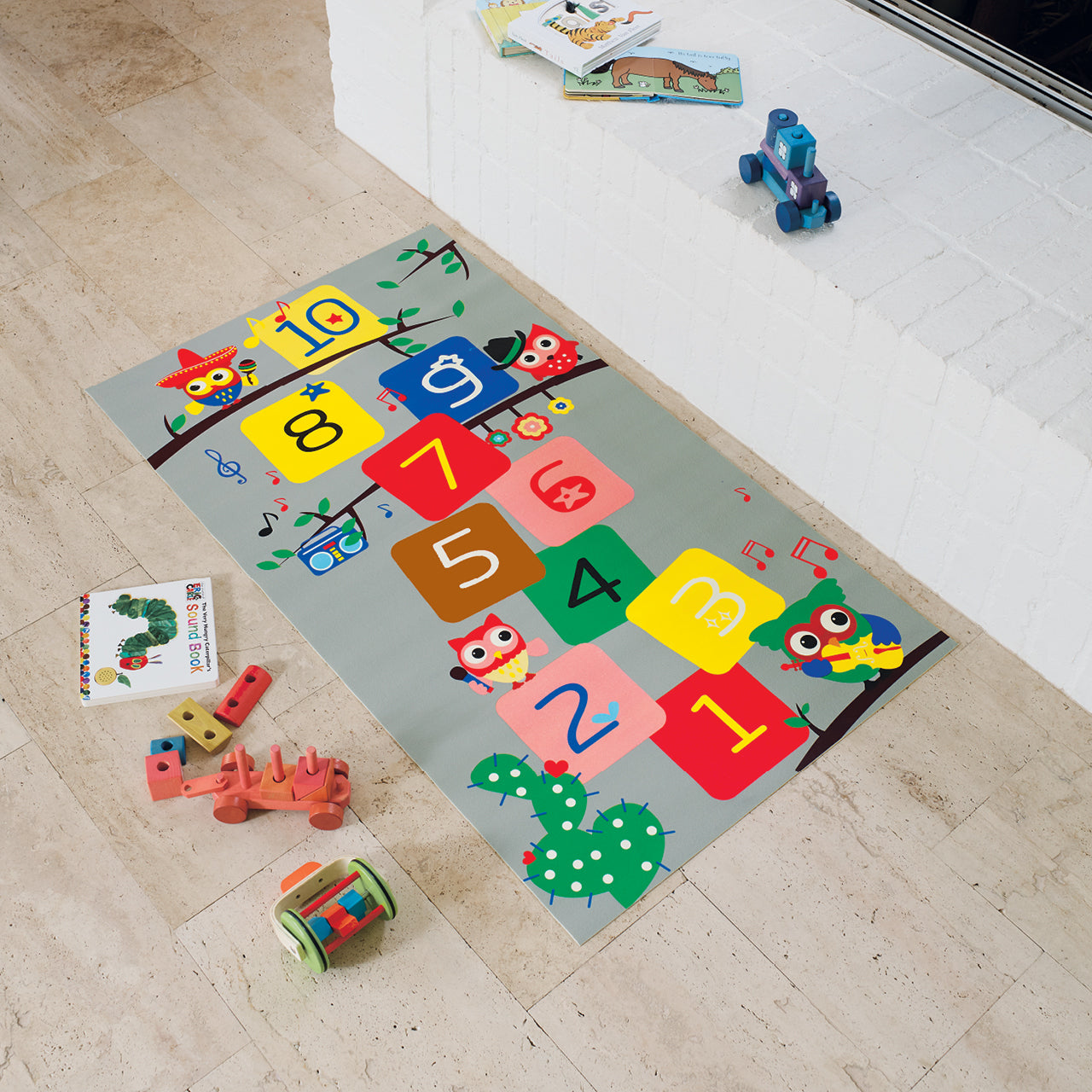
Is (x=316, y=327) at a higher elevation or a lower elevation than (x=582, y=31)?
lower

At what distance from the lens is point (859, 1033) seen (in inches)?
63.4

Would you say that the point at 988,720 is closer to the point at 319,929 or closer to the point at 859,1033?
the point at 859,1033

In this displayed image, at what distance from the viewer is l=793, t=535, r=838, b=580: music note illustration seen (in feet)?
6.97

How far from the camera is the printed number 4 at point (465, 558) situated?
6.88ft

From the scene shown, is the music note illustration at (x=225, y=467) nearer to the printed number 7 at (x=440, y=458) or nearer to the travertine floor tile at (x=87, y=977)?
the printed number 7 at (x=440, y=458)

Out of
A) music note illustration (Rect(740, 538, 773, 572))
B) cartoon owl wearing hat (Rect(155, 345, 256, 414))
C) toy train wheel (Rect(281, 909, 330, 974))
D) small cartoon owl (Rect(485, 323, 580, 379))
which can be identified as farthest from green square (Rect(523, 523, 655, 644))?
cartoon owl wearing hat (Rect(155, 345, 256, 414))

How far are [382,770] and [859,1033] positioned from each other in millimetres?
798

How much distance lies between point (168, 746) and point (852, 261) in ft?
4.52

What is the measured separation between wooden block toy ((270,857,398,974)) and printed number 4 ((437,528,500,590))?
59cm

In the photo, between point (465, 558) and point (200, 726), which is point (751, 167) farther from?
point (200, 726)

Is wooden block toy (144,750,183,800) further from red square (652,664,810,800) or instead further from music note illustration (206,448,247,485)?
red square (652,664,810,800)

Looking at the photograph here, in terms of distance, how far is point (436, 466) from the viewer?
2.27m

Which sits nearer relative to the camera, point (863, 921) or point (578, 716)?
point (863, 921)

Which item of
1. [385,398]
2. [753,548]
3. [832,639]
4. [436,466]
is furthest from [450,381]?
[832,639]
